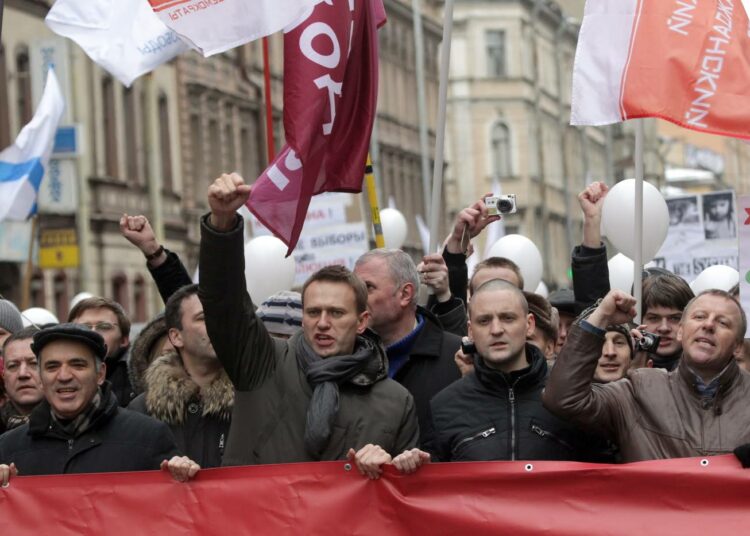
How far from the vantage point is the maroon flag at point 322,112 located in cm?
718

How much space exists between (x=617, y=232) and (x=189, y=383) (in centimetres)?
446

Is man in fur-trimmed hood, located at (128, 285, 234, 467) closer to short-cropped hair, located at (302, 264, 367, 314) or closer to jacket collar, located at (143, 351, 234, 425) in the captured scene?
jacket collar, located at (143, 351, 234, 425)

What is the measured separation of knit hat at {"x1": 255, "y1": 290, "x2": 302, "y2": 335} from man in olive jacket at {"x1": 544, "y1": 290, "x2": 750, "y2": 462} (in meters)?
1.72

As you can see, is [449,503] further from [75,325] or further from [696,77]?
[696,77]

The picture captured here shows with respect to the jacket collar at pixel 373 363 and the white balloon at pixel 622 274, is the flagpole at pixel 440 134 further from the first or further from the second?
the white balloon at pixel 622 274

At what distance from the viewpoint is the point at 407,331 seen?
7.46 metres

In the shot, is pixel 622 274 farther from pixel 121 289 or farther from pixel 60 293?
pixel 121 289

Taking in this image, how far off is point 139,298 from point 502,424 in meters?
30.8

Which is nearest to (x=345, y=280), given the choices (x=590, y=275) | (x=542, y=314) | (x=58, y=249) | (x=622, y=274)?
(x=542, y=314)

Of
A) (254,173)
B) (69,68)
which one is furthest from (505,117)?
(69,68)

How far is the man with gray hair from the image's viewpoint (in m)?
7.36

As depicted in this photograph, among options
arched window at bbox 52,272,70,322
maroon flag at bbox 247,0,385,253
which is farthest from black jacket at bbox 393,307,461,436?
arched window at bbox 52,272,70,322

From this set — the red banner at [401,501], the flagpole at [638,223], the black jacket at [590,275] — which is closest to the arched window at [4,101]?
the flagpole at [638,223]

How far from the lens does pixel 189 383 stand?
273 inches
